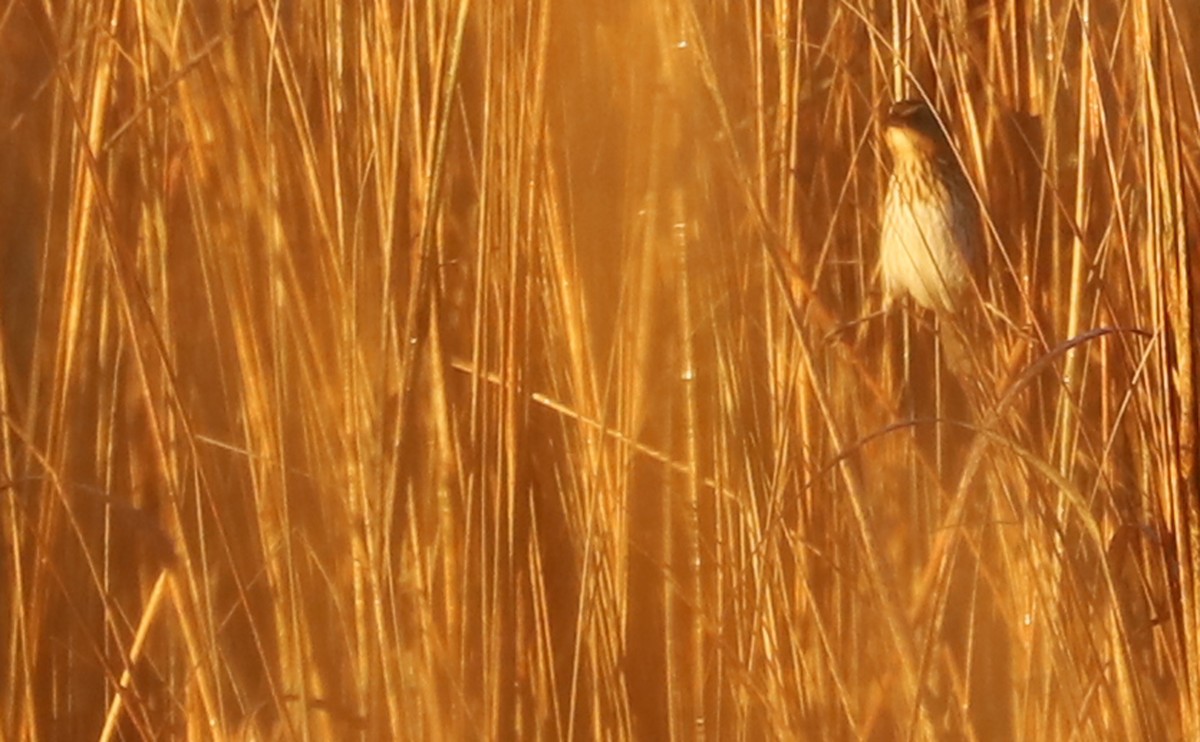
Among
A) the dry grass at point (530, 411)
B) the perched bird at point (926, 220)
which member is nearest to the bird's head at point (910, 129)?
the perched bird at point (926, 220)

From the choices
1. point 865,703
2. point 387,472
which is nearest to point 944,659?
point 865,703

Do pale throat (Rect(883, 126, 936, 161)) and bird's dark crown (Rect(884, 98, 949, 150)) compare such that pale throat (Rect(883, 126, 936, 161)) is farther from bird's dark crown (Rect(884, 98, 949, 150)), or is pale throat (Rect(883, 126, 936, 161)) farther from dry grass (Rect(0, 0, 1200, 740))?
dry grass (Rect(0, 0, 1200, 740))

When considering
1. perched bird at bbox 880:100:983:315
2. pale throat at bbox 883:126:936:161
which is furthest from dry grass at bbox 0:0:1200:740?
pale throat at bbox 883:126:936:161

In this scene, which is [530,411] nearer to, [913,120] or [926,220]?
[913,120]

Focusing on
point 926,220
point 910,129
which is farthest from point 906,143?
point 926,220

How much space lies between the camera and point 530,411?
0.83 metres

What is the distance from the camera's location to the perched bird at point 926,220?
95 centimetres

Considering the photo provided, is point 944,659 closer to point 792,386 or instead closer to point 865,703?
point 865,703

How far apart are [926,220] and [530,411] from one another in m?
0.61

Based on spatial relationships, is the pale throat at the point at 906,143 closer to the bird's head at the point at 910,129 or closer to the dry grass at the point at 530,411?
the bird's head at the point at 910,129

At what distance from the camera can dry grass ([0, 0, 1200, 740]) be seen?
748 mm

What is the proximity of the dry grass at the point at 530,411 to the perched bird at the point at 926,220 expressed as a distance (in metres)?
0.09

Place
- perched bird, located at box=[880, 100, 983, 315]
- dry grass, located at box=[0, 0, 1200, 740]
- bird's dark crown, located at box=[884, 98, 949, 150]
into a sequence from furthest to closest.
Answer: bird's dark crown, located at box=[884, 98, 949, 150]
perched bird, located at box=[880, 100, 983, 315]
dry grass, located at box=[0, 0, 1200, 740]

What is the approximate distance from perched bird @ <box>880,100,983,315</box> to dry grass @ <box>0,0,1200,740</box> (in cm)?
9
